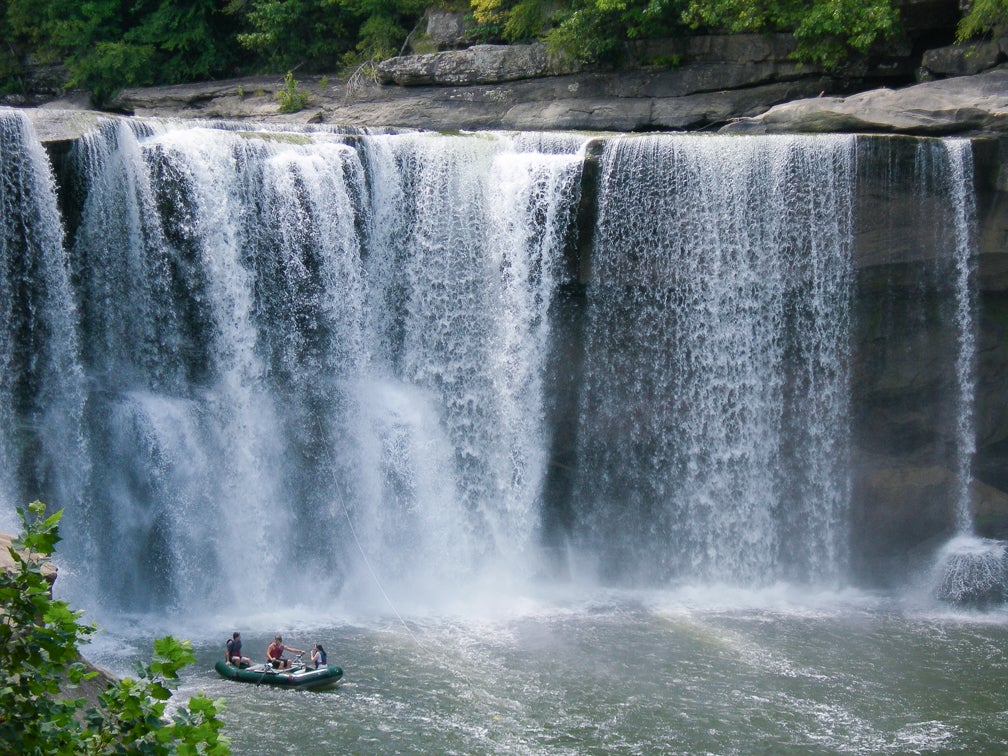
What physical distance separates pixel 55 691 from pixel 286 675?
366 inches

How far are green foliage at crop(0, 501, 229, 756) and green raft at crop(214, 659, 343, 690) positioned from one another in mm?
9120

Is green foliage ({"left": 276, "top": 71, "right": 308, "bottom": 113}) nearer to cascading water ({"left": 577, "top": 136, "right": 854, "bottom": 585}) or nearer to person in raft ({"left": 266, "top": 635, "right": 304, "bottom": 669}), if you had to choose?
cascading water ({"left": 577, "top": 136, "right": 854, "bottom": 585})

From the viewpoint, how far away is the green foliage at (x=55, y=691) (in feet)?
19.7

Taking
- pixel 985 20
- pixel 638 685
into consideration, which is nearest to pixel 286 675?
pixel 638 685

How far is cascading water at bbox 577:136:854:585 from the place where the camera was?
20922 mm

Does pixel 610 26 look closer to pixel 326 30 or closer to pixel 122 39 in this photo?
pixel 326 30

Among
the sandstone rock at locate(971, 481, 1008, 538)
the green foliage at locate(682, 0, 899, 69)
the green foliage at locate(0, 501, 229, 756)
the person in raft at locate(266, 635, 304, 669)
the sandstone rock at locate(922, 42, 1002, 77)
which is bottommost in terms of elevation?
the person in raft at locate(266, 635, 304, 669)

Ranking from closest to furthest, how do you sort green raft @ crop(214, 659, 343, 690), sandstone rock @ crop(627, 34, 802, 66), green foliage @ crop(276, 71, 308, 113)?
green raft @ crop(214, 659, 343, 690) → sandstone rock @ crop(627, 34, 802, 66) → green foliage @ crop(276, 71, 308, 113)

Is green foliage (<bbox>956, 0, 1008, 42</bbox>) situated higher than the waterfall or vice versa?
green foliage (<bbox>956, 0, 1008, 42</bbox>)

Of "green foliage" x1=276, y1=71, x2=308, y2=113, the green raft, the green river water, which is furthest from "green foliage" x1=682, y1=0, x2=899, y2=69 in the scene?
the green raft

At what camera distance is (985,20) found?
23078 millimetres

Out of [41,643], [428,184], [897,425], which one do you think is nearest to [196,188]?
[428,184]

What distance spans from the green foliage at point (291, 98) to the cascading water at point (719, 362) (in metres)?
10.2

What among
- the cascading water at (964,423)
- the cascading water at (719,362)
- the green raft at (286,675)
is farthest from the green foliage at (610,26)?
the green raft at (286,675)
